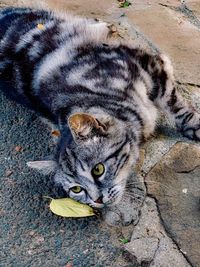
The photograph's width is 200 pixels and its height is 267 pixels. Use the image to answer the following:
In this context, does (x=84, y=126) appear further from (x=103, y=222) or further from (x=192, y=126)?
(x=192, y=126)

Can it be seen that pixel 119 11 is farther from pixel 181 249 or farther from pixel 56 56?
pixel 181 249

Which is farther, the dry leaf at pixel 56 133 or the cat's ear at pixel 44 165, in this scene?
the dry leaf at pixel 56 133

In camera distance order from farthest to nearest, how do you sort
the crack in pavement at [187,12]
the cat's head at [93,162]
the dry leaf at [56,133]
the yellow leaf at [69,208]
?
the crack in pavement at [187,12] < the dry leaf at [56,133] < the yellow leaf at [69,208] < the cat's head at [93,162]

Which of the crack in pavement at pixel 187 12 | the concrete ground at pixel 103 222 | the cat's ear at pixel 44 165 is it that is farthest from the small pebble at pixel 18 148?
the crack in pavement at pixel 187 12

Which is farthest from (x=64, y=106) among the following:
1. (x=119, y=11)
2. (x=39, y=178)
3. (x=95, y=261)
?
(x=119, y=11)

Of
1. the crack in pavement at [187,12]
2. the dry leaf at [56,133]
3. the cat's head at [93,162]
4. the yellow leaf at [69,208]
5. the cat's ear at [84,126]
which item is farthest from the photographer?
the crack in pavement at [187,12]

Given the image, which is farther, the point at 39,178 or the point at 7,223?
the point at 39,178

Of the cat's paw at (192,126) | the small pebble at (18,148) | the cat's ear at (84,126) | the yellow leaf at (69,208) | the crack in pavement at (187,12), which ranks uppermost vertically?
the cat's ear at (84,126)

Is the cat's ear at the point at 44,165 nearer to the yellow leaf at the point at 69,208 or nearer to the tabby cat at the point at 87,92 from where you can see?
the tabby cat at the point at 87,92

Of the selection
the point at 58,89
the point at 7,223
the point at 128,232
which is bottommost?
the point at 7,223
